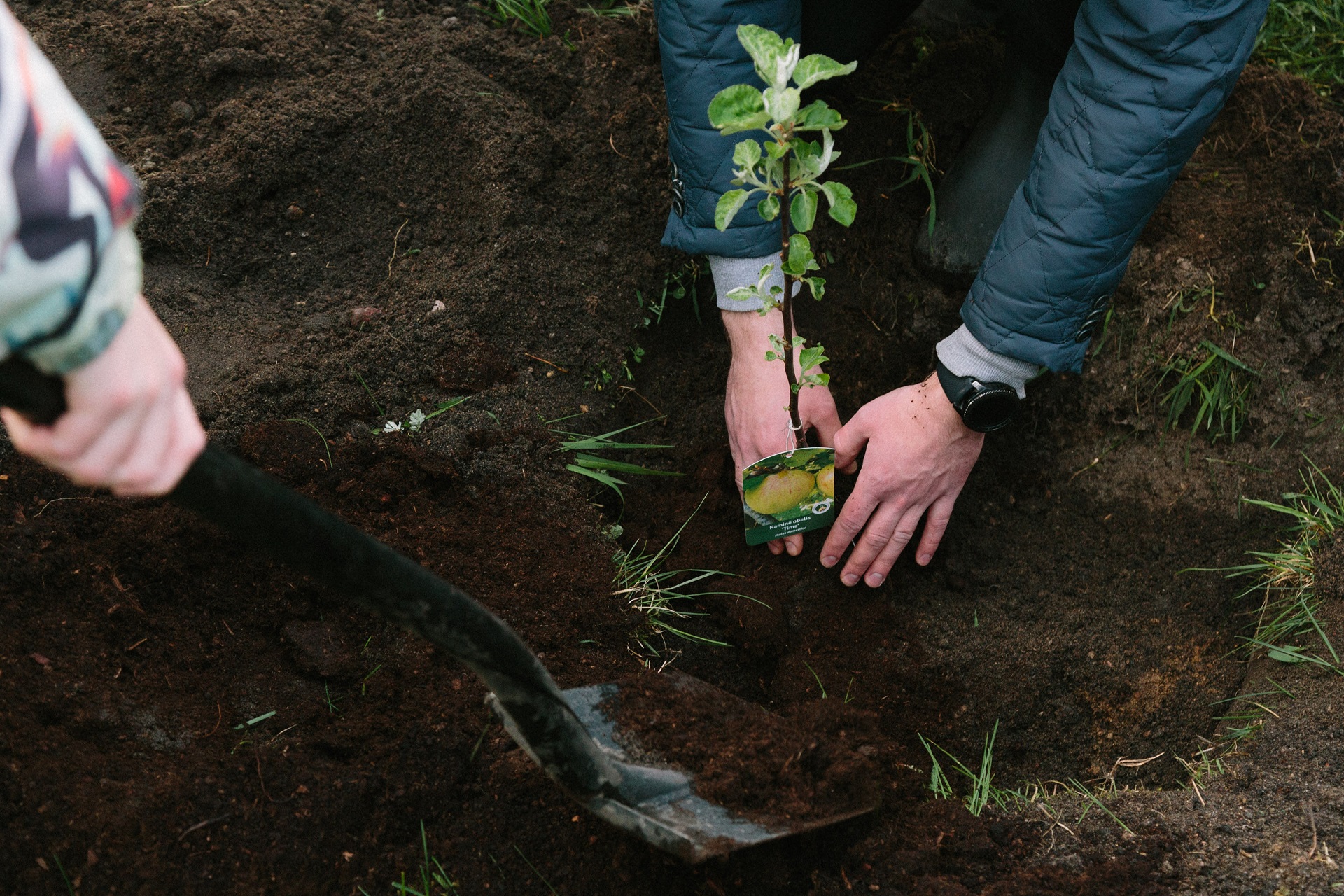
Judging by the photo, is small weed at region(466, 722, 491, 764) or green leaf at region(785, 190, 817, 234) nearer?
green leaf at region(785, 190, 817, 234)

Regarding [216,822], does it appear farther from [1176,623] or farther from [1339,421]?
[1339,421]

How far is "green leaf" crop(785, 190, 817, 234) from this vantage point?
4.35ft

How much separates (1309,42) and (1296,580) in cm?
158

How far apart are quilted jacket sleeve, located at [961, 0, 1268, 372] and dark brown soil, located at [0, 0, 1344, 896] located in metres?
0.47

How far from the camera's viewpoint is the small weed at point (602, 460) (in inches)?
74.6

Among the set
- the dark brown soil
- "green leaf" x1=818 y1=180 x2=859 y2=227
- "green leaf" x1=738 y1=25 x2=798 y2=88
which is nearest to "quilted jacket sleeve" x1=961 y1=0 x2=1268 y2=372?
the dark brown soil

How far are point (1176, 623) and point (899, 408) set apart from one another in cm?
77

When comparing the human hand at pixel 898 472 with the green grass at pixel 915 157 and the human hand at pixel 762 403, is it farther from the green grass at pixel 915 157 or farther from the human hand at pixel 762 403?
the green grass at pixel 915 157

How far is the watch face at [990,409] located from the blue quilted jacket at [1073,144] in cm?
8

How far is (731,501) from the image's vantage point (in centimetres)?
201

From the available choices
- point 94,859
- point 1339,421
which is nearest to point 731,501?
point 94,859

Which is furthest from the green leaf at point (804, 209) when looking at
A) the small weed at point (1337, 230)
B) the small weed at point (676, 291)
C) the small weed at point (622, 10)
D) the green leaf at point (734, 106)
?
the small weed at point (1337, 230)

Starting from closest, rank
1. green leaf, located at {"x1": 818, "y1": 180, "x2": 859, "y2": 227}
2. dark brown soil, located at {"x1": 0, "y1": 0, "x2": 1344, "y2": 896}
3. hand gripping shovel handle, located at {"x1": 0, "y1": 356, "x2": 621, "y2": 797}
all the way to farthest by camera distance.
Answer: hand gripping shovel handle, located at {"x1": 0, "y1": 356, "x2": 621, "y2": 797}
green leaf, located at {"x1": 818, "y1": 180, "x2": 859, "y2": 227}
dark brown soil, located at {"x1": 0, "y1": 0, "x2": 1344, "y2": 896}

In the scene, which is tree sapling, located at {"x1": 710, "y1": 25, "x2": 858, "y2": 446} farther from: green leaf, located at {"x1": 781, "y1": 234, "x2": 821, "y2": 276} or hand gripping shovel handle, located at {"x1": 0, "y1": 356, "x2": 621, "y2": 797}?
hand gripping shovel handle, located at {"x1": 0, "y1": 356, "x2": 621, "y2": 797}
